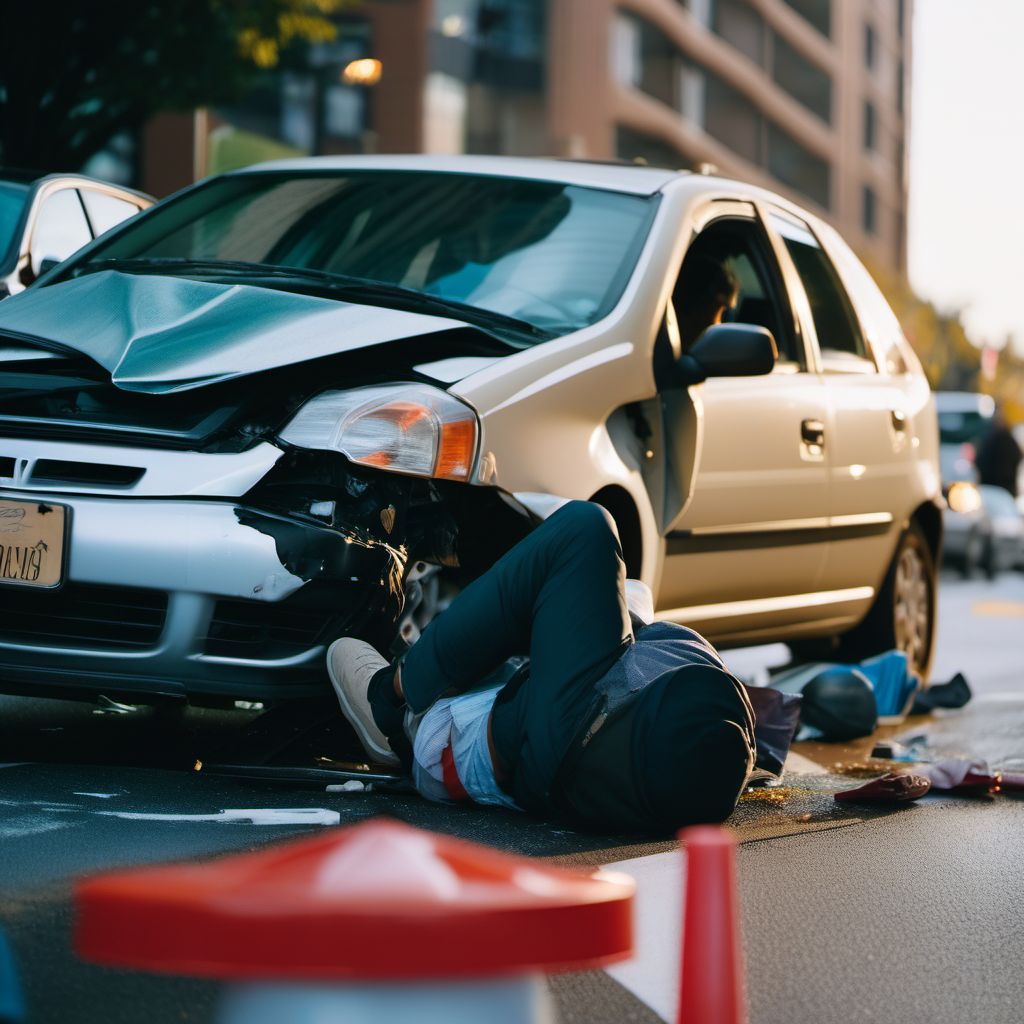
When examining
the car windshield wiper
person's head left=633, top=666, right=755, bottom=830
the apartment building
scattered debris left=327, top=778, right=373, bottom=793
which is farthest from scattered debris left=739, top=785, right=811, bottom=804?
the apartment building

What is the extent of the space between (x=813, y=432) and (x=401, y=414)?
249 centimetres

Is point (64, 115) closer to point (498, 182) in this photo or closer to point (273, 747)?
point (498, 182)

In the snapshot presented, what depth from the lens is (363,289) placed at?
206 inches

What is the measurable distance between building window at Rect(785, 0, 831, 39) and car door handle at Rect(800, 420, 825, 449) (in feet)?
204

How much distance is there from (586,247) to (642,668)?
203 cm

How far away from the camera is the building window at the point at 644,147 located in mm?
48688

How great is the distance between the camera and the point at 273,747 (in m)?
4.84

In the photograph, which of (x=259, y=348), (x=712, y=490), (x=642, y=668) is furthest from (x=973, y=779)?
(x=259, y=348)

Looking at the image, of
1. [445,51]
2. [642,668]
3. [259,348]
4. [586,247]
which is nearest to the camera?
[642,668]

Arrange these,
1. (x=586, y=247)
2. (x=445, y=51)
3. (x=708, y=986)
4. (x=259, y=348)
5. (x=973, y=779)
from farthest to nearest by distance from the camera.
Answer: (x=445, y=51) < (x=586, y=247) < (x=973, y=779) < (x=259, y=348) < (x=708, y=986)

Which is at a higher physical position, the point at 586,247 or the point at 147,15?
the point at 147,15

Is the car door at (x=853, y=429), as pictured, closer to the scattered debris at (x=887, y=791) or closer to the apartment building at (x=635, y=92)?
the scattered debris at (x=887, y=791)

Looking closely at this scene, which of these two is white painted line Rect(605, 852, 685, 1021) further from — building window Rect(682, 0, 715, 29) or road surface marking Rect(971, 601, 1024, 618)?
building window Rect(682, 0, 715, 29)

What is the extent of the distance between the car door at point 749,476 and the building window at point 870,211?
6821cm
